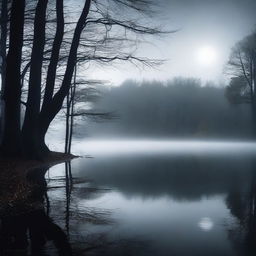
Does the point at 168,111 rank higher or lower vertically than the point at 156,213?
higher

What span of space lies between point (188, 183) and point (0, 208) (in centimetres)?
567

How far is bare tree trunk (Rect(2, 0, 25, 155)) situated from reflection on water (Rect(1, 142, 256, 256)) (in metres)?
2.57

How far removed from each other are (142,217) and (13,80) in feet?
26.3

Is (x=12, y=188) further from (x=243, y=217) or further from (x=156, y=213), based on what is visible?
(x=243, y=217)

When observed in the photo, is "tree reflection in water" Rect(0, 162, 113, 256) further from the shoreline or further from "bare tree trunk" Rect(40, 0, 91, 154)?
"bare tree trunk" Rect(40, 0, 91, 154)

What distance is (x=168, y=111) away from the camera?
65438 mm

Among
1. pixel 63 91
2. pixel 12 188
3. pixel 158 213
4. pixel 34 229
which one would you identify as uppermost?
pixel 63 91

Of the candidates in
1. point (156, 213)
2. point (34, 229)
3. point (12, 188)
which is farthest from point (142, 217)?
point (12, 188)

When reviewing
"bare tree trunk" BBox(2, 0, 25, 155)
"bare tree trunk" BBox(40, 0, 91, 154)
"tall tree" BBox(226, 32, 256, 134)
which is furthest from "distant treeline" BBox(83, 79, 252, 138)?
A: "bare tree trunk" BBox(2, 0, 25, 155)

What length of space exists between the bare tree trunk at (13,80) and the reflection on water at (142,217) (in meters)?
2.57

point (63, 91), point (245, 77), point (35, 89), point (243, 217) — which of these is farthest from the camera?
point (245, 77)

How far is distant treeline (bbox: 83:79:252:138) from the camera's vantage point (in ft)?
180

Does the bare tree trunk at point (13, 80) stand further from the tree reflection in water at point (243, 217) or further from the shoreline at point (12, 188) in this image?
the tree reflection in water at point (243, 217)

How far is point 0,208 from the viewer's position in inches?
241
